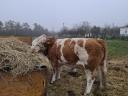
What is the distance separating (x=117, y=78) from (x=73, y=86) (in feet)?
6.08

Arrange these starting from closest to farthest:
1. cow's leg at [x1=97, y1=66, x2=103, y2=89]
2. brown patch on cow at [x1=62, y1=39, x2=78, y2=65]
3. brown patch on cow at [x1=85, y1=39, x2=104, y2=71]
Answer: brown patch on cow at [x1=85, y1=39, x2=104, y2=71] → brown patch on cow at [x1=62, y1=39, x2=78, y2=65] → cow's leg at [x1=97, y1=66, x2=103, y2=89]

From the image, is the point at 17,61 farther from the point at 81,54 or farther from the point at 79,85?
the point at 79,85

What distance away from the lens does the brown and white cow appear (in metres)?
7.16

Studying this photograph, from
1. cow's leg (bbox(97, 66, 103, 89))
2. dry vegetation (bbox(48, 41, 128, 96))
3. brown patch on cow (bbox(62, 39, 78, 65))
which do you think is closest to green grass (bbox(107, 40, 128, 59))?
dry vegetation (bbox(48, 41, 128, 96))

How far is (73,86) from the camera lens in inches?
312

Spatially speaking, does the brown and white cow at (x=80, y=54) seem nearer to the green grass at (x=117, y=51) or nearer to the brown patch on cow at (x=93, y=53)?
the brown patch on cow at (x=93, y=53)

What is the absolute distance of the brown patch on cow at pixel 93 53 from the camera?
7.12 m

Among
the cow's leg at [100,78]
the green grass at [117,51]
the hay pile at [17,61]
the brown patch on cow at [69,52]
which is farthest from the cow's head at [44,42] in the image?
the green grass at [117,51]

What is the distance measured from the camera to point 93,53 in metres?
7.12

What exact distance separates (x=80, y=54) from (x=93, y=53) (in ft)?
1.10

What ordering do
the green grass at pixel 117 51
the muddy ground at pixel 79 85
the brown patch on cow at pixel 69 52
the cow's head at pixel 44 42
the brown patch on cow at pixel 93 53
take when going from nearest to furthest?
the brown patch on cow at pixel 93 53 < the muddy ground at pixel 79 85 < the brown patch on cow at pixel 69 52 < the cow's head at pixel 44 42 < the green grass at pixel 117 51

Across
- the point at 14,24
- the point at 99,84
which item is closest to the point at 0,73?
the point at 99,84

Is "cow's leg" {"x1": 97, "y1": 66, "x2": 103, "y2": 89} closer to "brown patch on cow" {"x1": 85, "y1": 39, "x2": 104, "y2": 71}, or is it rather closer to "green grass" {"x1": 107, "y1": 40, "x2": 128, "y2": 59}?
"brown patch on cow" {"x1": 85, "y1": 39, "x2": 104, "y2": 71}

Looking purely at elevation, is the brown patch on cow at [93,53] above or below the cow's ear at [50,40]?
below
